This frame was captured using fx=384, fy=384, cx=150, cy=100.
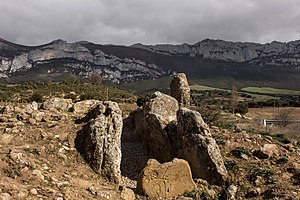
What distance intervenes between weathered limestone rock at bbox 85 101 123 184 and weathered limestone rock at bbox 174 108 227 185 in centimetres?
325

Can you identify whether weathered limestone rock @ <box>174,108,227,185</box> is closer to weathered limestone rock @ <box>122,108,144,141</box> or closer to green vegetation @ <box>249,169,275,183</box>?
green vegetation @ <box>249,169,275,183</box>

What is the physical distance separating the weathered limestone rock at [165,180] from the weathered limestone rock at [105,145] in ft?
3.25

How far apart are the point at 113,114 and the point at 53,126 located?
231 centimetres

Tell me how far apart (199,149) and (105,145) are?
3944mm

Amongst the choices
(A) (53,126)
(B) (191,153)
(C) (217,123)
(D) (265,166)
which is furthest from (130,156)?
(C) (217,123)

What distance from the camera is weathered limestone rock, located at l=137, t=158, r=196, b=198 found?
1313 centimetres

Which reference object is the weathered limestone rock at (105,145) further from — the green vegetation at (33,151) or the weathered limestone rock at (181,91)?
the weathered limestone rock at (181,91)

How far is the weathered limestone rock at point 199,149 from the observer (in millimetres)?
14500

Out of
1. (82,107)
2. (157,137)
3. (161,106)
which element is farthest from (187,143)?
(82,107)

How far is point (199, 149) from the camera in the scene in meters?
15.0

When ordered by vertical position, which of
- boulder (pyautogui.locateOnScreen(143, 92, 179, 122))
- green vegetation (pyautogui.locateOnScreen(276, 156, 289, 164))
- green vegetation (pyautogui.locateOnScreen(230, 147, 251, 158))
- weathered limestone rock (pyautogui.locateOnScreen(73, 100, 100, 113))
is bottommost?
green vegetation (pyautogui.locateOnScreen(276, 156, 289, 164))

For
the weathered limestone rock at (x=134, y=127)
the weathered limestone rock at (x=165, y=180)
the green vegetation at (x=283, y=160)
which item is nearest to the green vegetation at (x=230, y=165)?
the green vegetation at (x=283, y=160)

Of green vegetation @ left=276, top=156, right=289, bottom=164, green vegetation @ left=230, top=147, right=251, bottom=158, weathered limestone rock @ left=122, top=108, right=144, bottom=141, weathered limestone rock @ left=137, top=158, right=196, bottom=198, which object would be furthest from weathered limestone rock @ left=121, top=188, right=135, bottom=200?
weathered limestone rock @ left=122, top=108, right=144, bottom=141

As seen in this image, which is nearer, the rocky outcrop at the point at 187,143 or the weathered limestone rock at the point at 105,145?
the weathered limestone rock at the point at 105,145
